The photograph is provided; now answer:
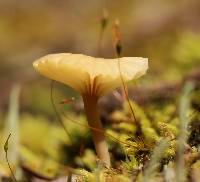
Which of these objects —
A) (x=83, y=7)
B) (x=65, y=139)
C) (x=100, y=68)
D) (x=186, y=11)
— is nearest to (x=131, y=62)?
(x=100, y=68)

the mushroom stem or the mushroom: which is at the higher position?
the mushroom

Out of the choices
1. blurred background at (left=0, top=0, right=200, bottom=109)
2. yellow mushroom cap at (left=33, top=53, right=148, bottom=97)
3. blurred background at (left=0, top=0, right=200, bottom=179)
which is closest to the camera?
yellow mushroom cap at (left=33, top=53, right=148, bottom=97)

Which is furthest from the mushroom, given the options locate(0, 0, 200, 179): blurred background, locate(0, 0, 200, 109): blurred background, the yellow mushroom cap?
locate(0, 0, 200, 109): blurred background

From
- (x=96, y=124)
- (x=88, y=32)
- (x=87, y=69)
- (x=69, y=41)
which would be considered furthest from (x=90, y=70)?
(x=88, y=32)

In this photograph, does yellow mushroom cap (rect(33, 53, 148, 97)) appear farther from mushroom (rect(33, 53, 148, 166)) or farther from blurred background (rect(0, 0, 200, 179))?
blurred background (rect(0, 0, 200, 179))

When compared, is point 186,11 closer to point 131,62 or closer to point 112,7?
point 112,7

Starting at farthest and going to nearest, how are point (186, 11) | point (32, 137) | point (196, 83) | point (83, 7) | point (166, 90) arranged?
point (83, 7) < point (186, 11) < point (32, 137) < point (166, 90) < point (196, 83)

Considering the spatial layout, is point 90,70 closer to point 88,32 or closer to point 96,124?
point 96,124

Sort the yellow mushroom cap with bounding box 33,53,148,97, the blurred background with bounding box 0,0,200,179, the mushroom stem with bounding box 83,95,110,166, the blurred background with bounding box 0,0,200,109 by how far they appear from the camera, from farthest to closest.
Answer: the blurred background with bounding box 0,0,200,109, the blurred background with bounding box 0,0,200,179, the mushroom stem with bounding box 83,95,110,166, the yellow mushroom cap with bounding box 33,53,148,97
